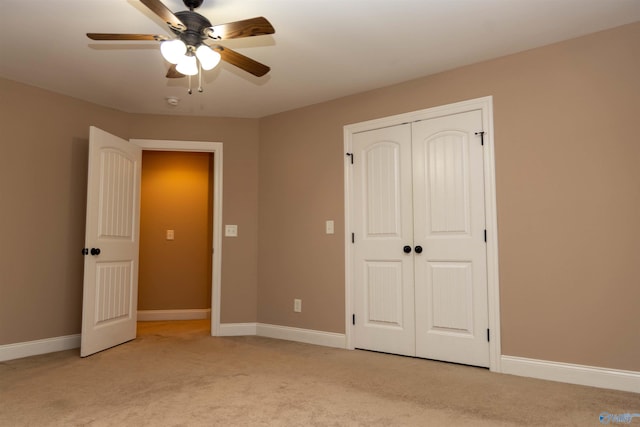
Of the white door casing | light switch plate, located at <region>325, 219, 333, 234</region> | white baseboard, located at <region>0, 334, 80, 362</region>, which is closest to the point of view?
the white door casing

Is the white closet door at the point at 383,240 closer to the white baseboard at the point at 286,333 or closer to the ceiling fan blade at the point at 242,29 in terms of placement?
the white baseboard at the point at 286,333

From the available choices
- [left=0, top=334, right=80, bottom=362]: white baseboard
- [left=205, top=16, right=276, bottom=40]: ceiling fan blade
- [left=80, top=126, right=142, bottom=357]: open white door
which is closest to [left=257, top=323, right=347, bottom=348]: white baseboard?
[left=80, top=126, right=142, bottom=357]: open white door

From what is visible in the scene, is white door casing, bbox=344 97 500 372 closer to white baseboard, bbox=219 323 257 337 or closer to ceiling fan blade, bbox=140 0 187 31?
white baseboard, bbox=219 323 257 337

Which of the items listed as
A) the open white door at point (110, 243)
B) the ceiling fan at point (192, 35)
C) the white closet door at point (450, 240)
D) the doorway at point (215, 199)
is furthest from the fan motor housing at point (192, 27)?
the doorway at point (215, 199)

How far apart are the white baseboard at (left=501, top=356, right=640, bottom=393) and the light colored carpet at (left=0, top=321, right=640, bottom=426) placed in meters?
0.09

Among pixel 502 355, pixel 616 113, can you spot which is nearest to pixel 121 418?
pixel 502 355

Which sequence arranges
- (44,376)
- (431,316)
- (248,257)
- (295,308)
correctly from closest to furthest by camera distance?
(44,376), (431,316), (295,308), (248,257)

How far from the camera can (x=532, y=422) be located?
232 centimetres

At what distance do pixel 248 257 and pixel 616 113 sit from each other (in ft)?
11.7

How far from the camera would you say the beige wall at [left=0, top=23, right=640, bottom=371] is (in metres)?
2.97

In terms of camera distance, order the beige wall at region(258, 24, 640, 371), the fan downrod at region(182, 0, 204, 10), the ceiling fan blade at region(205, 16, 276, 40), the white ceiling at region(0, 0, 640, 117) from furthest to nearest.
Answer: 1. the beige wall at region(258, 24, 640, 371)
2. the white ceiling at region(0, 0, 640, 117)
3. the fan downrod at region(182, 0, 204, 10)
4. the ceiling fan blade at region(205, 16, 276, 40)

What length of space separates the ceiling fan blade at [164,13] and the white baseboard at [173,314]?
4.32m

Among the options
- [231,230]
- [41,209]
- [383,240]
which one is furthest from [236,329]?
[41,209]

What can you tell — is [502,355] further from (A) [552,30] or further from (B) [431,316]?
(A) [552,30]
